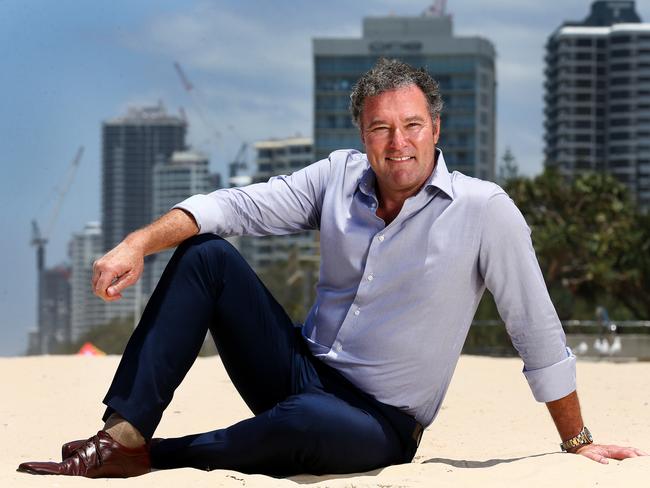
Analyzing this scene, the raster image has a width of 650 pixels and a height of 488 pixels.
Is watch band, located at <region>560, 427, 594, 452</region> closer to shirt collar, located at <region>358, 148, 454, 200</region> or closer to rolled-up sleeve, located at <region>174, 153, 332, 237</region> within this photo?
shirt collar, located at <region>358, 148, 454, 200</region>

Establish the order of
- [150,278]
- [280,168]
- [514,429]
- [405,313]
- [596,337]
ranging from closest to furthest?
[405,313], [514,429], [596,337], [280,168], [150,278]

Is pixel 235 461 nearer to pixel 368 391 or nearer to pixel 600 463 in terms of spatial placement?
pixel 368 391

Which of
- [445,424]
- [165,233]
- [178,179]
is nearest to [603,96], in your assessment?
[178,179]

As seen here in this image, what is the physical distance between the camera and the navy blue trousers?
3.81 metres

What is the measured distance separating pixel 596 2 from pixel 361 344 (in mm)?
153281

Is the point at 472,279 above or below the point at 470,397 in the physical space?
above

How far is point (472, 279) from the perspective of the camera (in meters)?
4.00

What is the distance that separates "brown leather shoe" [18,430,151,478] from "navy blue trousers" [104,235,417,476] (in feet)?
0.29

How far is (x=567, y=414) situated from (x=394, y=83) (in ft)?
4.03

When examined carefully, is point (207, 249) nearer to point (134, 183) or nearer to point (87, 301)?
point (87, 301)

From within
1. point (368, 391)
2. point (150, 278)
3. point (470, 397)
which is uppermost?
point (368, 391)

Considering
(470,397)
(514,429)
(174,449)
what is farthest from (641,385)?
(174,449)

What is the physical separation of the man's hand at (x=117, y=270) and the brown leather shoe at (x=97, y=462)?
1.42 feet

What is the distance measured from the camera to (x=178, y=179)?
178m
